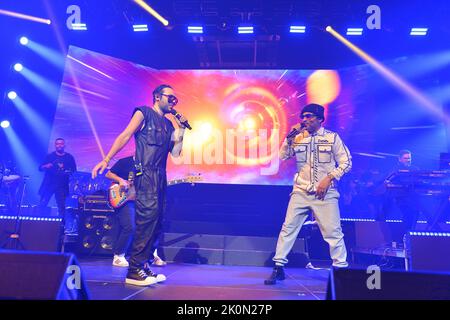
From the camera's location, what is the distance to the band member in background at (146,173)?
382 centimetres

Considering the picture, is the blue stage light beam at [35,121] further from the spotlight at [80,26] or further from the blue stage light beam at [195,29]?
the blue stage light beam at [195,29]

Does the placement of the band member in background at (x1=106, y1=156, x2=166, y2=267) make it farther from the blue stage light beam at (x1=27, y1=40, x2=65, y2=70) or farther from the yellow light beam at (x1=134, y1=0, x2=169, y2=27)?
the blue stage light beam at (x1=27, y1=40, x2=65, y2=70)

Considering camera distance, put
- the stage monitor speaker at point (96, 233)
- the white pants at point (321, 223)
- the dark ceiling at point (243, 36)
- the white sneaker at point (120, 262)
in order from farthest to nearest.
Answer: the dark ceiling at point (243, 36), the stage monitor speaker at point (96, 233), the white sneaker at point (120, 262), the white pants at point (321, 223)

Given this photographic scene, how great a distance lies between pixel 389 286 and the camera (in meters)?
2.10

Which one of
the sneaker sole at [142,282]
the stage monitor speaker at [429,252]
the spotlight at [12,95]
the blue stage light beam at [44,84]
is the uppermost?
the blue stage light beam at [44,84]

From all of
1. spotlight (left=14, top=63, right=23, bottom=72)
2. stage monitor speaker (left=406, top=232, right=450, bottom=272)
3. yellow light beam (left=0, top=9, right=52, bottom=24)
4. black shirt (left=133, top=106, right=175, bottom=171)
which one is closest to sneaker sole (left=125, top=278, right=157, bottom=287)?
black shirt (left=133, top=106, right=175, bottom=171)

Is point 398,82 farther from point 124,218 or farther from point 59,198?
point 59,198

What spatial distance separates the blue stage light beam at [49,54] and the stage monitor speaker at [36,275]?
8804mm

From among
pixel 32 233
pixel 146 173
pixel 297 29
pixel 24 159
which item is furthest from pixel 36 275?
pixel 24 159

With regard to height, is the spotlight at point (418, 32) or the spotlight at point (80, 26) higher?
the spotlight at point (80, 26)

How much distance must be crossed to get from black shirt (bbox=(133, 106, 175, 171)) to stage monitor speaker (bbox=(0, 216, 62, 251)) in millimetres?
1816

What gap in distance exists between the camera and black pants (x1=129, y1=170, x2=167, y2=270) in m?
3.82

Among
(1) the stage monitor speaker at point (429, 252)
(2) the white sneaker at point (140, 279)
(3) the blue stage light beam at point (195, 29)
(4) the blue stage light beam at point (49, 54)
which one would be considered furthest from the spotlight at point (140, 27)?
(1) the stage monitor speaker at point (429, 252)
